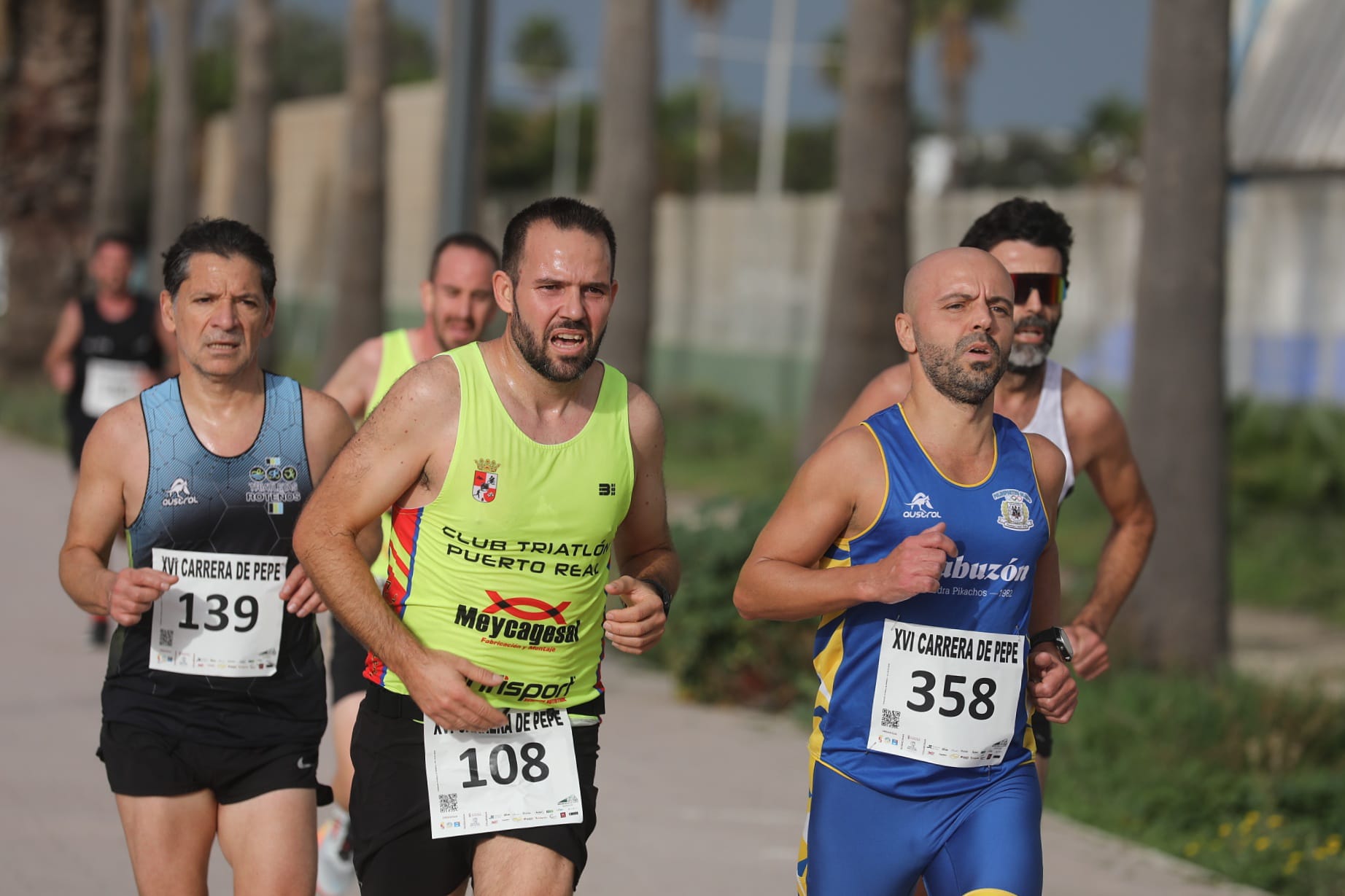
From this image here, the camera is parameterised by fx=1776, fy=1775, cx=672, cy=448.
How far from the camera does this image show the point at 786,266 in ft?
85.6

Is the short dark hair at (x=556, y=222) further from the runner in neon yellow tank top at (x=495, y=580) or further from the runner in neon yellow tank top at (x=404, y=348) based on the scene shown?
the runner in neon yellow tank top at (x=404, y=348)

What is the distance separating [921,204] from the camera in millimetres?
22609

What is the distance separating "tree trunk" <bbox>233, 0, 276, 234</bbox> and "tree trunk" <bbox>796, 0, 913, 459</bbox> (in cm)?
1452

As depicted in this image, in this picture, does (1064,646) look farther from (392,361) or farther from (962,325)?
(392,361)

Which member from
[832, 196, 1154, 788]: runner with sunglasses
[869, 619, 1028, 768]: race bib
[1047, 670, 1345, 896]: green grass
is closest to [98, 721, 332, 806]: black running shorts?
[869, 619, 1028, 768]: race bib

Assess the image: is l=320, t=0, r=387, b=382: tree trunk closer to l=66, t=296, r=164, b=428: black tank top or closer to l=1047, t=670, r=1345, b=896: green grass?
l=66, t=296, r=164, b=428: black tank top

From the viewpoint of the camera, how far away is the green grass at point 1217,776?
283 inches

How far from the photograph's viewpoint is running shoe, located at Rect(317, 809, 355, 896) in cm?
614

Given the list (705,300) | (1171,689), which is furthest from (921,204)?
(1171,689)

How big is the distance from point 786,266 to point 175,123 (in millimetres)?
11426

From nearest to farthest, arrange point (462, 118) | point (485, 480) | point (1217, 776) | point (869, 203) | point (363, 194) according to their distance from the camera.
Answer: point (485, 480)
point (1217, 776)
point (462, 118)
point (869, 203)
point (363, 194)

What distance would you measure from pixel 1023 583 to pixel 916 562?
0.49m

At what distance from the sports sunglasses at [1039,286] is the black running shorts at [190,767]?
2.45m

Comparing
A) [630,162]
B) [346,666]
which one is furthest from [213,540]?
[630,162]
